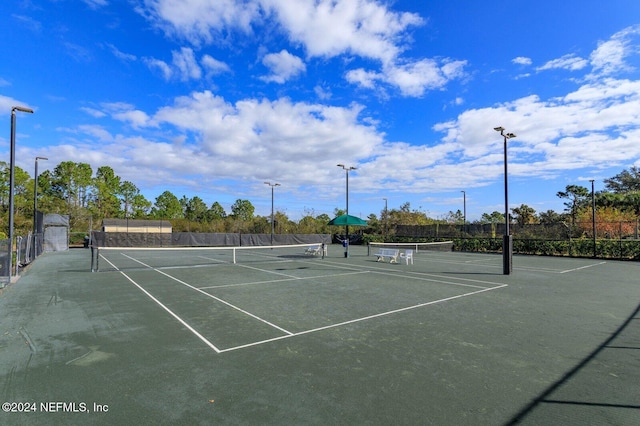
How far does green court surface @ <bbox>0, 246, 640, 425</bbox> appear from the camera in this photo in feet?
11.4

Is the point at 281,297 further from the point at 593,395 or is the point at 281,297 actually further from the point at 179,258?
the point at 179,258

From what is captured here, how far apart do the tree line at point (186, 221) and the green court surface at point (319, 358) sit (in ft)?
75.7

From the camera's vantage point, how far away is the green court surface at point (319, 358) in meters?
3.49

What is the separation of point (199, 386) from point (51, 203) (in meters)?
58.0

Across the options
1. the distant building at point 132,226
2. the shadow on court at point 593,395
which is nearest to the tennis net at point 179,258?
the shadow on court at point 593,395

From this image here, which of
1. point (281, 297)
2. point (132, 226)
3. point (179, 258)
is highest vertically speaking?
point (132, 226)

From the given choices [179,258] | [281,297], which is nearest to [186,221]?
[179,258]

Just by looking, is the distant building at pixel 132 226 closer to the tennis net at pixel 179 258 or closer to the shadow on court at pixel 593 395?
the tennis net at pixel 179 258

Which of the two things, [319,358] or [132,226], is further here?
[132,226]

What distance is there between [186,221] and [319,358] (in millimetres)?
57242

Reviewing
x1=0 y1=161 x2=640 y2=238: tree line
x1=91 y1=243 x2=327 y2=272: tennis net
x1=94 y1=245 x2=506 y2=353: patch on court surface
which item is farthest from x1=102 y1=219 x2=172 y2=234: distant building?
x1=94 y1=245 x2=506 y2=353: patch on court surface

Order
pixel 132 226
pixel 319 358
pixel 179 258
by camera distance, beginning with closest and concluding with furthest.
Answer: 1. pixel 319 358
2. pixel 179 258
3. pixel 132 226

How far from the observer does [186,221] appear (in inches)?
2261

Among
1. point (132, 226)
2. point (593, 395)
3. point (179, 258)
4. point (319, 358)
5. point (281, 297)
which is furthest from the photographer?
point (132, 226)
